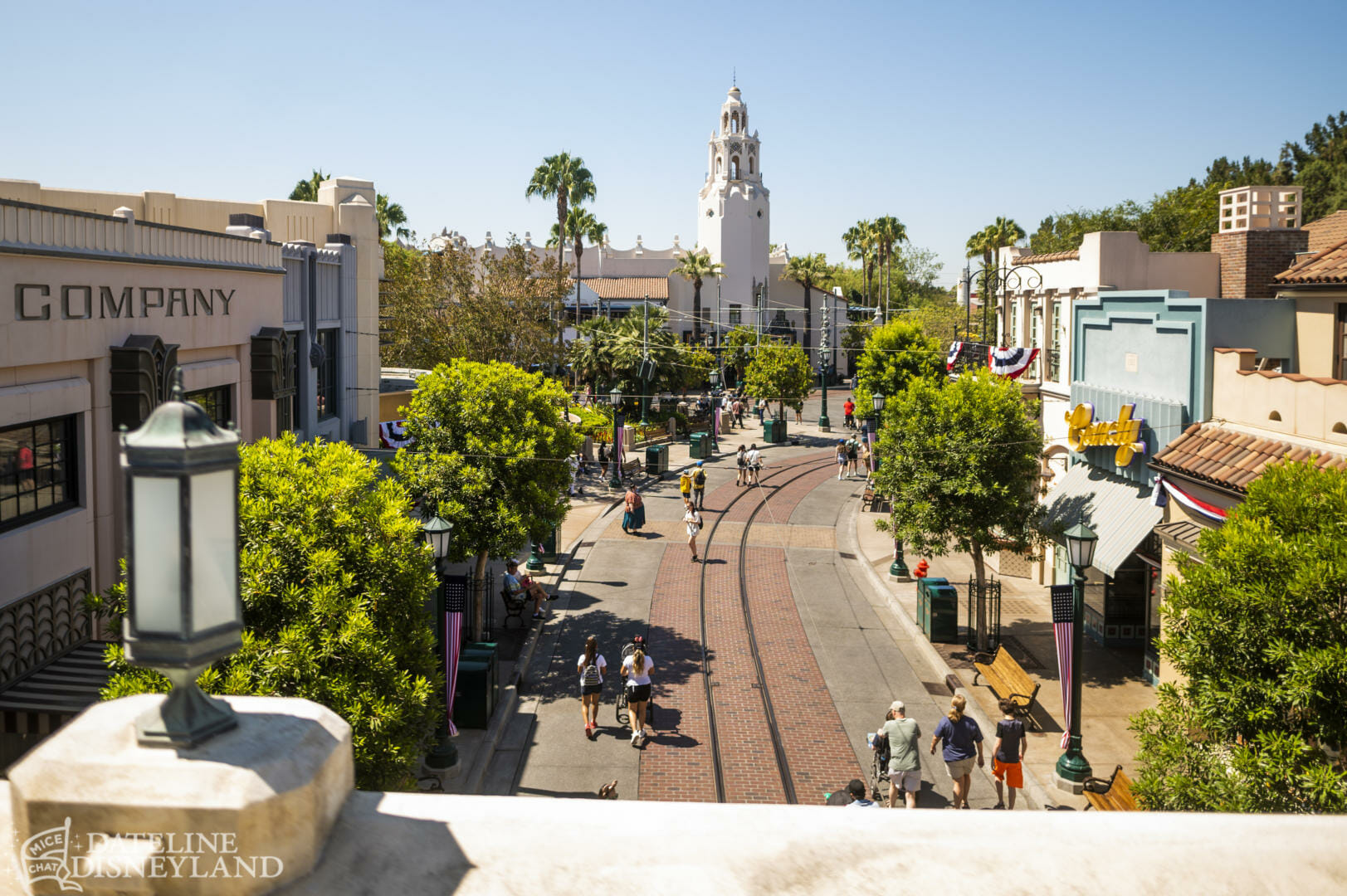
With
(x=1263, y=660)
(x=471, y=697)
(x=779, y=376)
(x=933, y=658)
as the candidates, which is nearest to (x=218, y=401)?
(x=471, y=697)

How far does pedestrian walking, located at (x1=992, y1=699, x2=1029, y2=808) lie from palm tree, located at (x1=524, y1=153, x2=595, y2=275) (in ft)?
167

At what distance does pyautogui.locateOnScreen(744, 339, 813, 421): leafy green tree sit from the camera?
55.0 m

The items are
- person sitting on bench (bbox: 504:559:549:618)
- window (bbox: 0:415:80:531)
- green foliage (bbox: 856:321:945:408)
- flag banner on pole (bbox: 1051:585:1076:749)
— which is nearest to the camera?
window (bbox: 0:415:80:531)

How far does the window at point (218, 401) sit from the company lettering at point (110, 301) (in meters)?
1.29

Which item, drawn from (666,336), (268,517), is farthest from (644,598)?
(666,336)

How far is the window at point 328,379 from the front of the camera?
2619 centimetres

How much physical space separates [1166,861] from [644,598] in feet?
71.7

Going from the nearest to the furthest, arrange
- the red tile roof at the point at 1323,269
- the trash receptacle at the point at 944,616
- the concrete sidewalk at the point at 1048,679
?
the concrete sidewalk at the point at 1048,679 < the red tile roof at the point at 1323,269 < the trash receptacle at the point at 944,616

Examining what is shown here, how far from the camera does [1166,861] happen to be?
2686 mm

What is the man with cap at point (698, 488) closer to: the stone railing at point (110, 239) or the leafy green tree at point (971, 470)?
the leafy green tree at point (971, 470)

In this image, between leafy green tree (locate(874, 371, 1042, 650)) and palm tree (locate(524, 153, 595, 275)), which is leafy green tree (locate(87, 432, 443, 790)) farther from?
palm tree (locate(524, 153, 595, 275))

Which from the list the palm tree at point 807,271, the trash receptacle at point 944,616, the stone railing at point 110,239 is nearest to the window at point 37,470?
the stone railing at point 110,239

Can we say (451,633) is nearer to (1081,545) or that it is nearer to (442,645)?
(442,645)

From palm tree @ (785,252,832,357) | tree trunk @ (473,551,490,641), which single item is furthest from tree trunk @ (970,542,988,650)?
palm tree @ (785,252,832,357)
